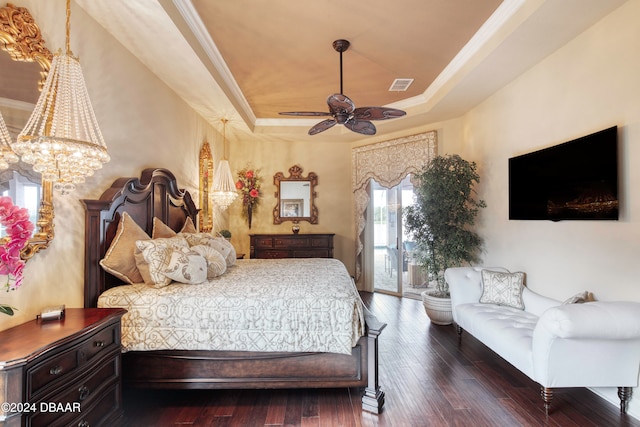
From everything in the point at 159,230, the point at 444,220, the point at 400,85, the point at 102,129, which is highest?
the point at 400,85

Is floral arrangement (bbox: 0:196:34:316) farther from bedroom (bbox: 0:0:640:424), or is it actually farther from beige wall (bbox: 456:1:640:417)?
beige wall (bbox: 456:1:640:417)

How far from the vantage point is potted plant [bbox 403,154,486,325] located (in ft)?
12.7

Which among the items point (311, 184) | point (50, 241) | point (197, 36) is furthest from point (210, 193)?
point (50, 241)

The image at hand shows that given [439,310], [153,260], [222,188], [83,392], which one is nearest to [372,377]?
[83,392]

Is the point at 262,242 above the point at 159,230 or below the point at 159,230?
below

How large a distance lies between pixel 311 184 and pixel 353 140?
1.14 metres

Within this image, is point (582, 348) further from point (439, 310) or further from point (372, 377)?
point (439, 310)

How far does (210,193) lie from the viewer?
15.0 feet

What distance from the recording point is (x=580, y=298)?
2.34 meters

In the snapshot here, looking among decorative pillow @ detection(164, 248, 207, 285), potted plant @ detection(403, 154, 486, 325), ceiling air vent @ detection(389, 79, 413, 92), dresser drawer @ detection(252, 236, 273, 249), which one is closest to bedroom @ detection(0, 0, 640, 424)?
potted plant @ detection(403, 154, 486, 325)

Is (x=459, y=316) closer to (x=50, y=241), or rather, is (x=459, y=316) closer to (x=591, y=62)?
(x=591, y=62)

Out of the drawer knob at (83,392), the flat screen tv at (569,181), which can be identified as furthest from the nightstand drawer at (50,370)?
the flat screen tv at (569,181)

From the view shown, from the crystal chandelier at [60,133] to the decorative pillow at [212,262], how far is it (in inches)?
45.7

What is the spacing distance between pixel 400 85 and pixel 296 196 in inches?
109
